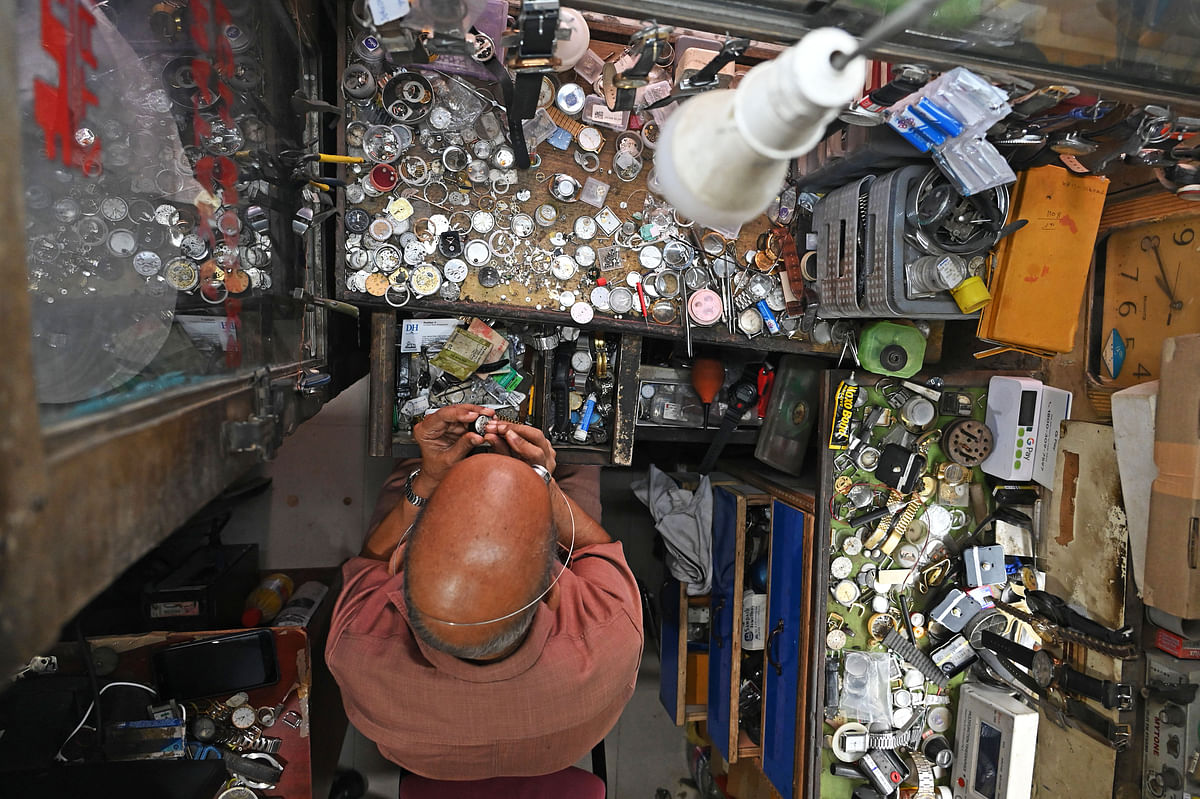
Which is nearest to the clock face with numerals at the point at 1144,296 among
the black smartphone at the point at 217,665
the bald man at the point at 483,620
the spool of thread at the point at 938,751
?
the spool of thread at the point at 938,751

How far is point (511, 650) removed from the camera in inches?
71.7

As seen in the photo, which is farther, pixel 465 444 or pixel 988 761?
pixel 988 761

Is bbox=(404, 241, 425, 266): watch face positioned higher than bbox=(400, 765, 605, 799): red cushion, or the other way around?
bbox=(404, 241, 425, 266): watch face

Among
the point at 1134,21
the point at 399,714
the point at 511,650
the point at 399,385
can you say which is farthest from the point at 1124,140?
the point at 399,714

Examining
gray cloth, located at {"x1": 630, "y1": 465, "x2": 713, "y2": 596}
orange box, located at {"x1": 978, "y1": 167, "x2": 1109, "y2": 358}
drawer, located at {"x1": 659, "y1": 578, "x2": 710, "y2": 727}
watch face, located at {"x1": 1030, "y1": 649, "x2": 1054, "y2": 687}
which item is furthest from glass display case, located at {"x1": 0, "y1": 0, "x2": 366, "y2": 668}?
watch face, located at {"x1": 1030, "y1": 649, "x2": 1054, "y2": 687}

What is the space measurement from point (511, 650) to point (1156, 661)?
8.56ft

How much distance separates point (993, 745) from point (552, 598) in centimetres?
232

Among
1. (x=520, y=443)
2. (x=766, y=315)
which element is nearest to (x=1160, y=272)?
(x=766, y=315)

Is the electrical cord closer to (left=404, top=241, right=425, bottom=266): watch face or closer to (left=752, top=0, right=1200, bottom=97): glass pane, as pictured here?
(left=404, top=241, right=425, bottom=266): watch face

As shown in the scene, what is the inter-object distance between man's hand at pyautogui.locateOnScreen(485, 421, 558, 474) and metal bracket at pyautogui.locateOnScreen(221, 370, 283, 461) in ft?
2.08

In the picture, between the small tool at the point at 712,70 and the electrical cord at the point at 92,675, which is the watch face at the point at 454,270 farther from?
the electrical cord at the point at 92,675

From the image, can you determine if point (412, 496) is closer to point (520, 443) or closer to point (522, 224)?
point (520, 443)

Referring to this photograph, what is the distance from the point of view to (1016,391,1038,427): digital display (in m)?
2.88

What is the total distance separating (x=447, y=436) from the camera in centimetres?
224
